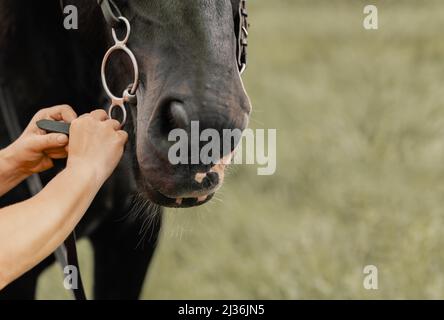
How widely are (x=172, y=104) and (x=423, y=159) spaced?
3.41 meters

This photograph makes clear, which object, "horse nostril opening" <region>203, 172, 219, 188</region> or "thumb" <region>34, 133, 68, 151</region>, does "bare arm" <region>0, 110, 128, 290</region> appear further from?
"horse nostril opening" <region>203, 172, 219, 188</region>

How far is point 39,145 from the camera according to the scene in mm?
1492

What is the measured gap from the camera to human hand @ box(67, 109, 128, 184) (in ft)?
4.58

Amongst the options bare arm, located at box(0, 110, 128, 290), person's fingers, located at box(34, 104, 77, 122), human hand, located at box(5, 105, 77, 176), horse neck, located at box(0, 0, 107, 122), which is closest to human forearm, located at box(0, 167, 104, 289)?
bare arm, located at box(0, 110, 128, 290)

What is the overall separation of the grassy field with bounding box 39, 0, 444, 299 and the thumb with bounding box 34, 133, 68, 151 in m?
0.66

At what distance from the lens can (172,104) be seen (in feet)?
4.70

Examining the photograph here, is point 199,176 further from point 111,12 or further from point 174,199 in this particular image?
point 111,12

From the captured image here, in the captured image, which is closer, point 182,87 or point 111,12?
point 182,87

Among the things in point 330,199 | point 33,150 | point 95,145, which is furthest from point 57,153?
point 330,199

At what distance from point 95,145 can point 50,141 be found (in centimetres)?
11

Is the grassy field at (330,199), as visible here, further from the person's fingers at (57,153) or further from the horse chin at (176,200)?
the person's fingers at (57,153)

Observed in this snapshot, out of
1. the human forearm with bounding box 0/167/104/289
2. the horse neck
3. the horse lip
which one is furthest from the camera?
the horse neck

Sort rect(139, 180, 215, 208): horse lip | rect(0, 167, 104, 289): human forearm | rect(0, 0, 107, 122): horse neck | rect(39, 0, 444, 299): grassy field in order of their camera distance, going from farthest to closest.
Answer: rect(39, 0, 444, 299): grassy field → rect(0, 0, 107, 122): horse neck → rect(139, 180, 215, 208): horse lip → rect(0, 167, 104, 289): human forearm
